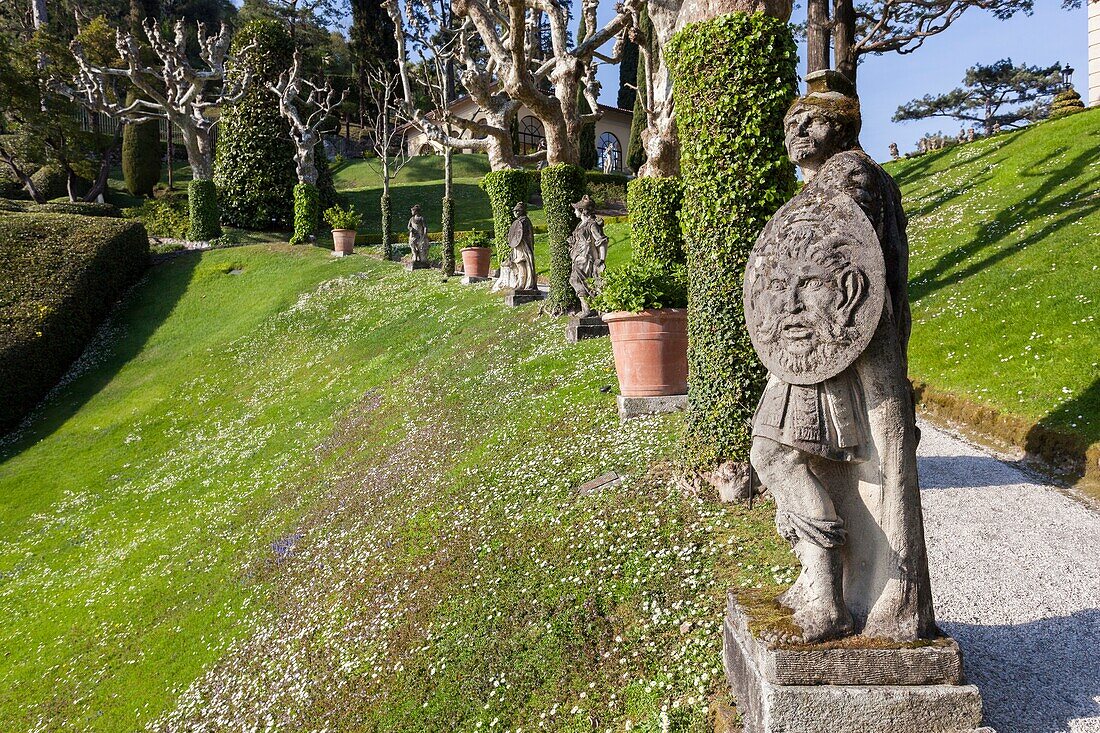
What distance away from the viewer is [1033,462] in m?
7.52

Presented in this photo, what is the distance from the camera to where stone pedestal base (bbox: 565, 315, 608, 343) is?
1343 centimetres

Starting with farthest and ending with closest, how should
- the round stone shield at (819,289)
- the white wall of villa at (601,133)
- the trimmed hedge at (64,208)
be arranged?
1. the white wall of villa at (601,133)
2. the trimmed hedge at (64,208)
3. the round stone shield at (819,289)

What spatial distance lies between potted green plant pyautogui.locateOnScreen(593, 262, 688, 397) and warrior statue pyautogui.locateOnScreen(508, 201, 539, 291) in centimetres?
909

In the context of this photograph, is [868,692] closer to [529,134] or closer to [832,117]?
[832,117]

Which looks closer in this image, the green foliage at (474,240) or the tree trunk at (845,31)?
the tree trunk at (845,31)

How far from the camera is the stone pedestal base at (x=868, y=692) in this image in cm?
324

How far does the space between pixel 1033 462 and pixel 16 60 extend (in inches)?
1685

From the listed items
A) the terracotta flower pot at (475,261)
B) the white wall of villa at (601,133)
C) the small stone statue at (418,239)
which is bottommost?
the terracotta flower pot at (475,261)

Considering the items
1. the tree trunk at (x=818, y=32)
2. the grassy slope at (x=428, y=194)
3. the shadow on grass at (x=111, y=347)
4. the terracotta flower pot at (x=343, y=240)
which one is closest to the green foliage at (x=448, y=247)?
the grassy slope at (x=428, y=194)

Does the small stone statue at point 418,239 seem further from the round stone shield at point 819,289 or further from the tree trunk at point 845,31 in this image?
the round stone shield at point 819,289

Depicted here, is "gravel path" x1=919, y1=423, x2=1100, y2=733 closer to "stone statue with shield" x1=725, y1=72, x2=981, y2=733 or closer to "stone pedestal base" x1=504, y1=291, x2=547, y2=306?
"stone statue with shield" x1=725, y1=72, x2=981, y2=733

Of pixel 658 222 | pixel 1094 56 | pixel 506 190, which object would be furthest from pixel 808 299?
pixel 1094 56

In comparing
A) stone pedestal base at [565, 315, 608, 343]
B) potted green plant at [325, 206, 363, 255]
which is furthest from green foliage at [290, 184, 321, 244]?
stone pedestal base at [565, 315, 608, 343]

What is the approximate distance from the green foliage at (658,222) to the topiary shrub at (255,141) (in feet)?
84.0
